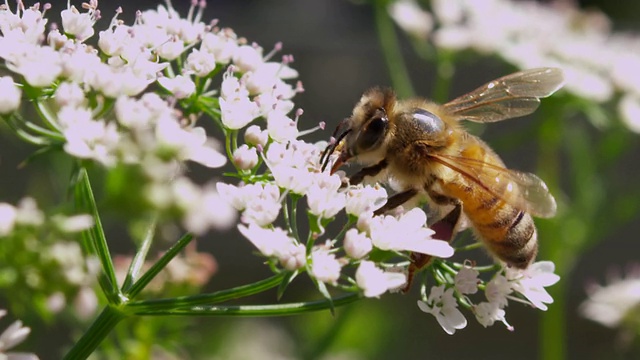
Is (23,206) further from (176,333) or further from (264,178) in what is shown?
(176,333)

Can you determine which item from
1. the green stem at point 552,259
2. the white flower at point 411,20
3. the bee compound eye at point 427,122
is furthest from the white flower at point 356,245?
the white flower at point 411,20

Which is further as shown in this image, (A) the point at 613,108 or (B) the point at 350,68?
(B) the point at 350,68

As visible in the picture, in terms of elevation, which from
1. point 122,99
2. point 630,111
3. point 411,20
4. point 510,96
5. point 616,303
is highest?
point 122,99

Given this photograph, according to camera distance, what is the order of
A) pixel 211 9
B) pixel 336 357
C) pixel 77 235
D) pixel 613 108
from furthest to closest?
pixel 211 9
pixel 336 357
pixel 613 108
pixel 77 235

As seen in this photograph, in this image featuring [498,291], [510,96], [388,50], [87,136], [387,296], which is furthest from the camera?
[387,296]

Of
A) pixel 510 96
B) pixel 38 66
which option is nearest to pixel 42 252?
pixel 38 66

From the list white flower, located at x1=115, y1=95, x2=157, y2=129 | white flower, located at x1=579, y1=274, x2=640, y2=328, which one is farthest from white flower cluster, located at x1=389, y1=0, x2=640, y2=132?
white flower, located at x1=115, y1=95, x2=157, y2=129

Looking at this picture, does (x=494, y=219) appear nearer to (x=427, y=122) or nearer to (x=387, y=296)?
(x=427, y=122)

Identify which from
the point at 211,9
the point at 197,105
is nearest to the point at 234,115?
the point at 197,105
